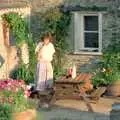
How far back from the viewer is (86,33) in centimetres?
1747

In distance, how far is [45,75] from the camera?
1531cm

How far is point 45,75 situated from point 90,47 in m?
2.62

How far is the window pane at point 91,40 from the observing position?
17.4m

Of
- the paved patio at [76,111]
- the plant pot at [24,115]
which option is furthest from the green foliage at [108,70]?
the plant pot at [24,115]

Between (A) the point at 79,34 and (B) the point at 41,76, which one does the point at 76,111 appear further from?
(A) the point at 79,34

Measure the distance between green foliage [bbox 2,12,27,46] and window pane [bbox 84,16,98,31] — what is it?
6.10 feet

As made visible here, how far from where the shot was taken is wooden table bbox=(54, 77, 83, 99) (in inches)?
562

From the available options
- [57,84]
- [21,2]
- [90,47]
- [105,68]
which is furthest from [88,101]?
[21,2]

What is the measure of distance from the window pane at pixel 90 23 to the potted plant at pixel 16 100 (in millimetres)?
5903

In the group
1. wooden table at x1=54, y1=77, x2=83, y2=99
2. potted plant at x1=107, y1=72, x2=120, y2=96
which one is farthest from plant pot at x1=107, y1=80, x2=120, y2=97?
wooden table at x1=54, y1=77, x2=83, y2=99

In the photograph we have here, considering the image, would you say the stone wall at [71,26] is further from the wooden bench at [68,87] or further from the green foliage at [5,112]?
the green foliage at [5,112]

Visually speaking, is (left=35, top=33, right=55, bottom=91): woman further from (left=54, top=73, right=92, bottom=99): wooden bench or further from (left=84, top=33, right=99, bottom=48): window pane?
(left=84, top=33, right=99, bottom=48): window pane

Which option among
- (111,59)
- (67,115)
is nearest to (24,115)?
(67,115)

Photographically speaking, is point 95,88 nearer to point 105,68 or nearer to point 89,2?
point 105,68
